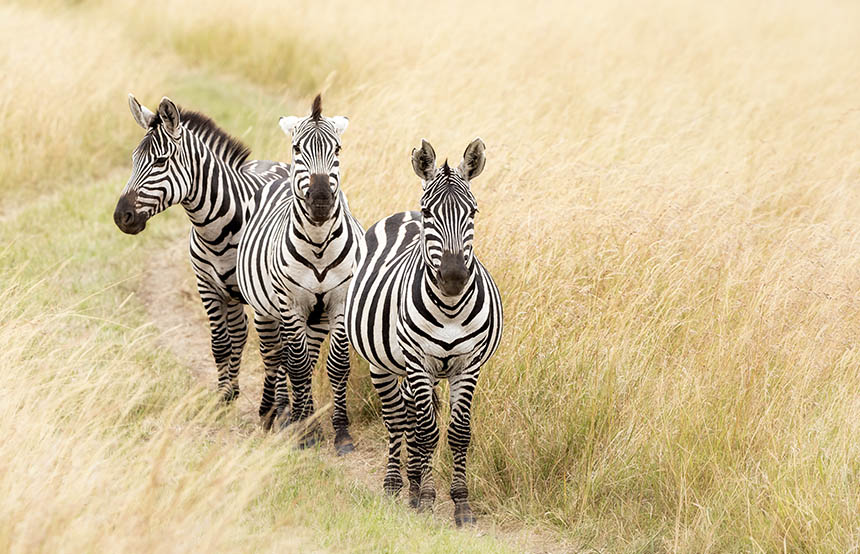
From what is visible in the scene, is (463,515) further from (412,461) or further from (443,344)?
(443,344)

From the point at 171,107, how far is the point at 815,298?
13.8 feet

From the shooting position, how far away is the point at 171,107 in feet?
19.9

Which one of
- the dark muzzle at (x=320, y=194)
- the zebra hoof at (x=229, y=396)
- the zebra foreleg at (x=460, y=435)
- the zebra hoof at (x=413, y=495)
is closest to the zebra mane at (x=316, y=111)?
the dark muzzle at (x=320, y=194)

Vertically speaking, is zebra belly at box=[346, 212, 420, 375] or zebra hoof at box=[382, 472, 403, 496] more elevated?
zebra belly at box=[346, 212, 420, 375]

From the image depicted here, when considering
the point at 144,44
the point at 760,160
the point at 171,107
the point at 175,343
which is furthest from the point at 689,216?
the point at 144,44

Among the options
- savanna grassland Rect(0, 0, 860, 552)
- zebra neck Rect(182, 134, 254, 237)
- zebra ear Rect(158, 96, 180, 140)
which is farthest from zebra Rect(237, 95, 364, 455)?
zebra ear Rect(158, 96, 180, 140)

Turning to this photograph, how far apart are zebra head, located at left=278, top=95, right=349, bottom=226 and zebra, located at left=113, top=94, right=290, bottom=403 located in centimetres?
100

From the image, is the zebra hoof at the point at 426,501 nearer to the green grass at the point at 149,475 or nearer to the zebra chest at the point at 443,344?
the green grass at the point at 149,475

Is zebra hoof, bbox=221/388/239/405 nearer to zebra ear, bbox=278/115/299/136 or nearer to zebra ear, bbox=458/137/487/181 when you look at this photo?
zebra ear, bbox=278/115/299/136

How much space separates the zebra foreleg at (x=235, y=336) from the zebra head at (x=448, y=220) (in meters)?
2.63

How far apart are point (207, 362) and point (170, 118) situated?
247 centimetres

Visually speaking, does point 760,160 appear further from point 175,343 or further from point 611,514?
point 175,343

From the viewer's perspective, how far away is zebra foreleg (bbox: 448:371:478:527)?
5.19 m

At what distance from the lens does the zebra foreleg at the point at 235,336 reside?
7125 mm
